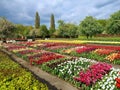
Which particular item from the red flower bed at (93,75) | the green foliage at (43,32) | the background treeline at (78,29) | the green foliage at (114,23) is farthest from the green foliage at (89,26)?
the red flower bed at (93,75)

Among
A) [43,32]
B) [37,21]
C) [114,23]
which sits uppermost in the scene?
[37,21]

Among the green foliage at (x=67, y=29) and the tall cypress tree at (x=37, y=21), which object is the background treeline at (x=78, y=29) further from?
the tall cypress tree at (x=37, y=21)

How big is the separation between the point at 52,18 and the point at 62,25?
27620 millimetres

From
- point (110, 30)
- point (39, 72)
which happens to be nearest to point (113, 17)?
point (110, 30)

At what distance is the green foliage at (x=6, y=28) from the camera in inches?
1378

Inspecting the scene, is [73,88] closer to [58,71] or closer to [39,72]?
[58,71]

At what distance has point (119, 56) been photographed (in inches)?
484

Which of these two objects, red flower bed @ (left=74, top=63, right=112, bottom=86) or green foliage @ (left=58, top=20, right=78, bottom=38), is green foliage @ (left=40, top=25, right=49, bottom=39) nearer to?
green foliage @ (left=58, top=20, right=78, bottom=38)

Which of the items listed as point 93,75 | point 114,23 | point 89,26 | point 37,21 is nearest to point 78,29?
point 89,26

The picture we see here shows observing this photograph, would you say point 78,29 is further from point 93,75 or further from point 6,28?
point 93,75

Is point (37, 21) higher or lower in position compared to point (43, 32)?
higher

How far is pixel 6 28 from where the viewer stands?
35.2m

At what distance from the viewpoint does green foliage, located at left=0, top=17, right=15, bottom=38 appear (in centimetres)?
3500

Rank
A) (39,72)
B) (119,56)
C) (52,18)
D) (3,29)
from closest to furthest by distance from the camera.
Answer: (39,72), (119,56), (3,29), (52,18)
